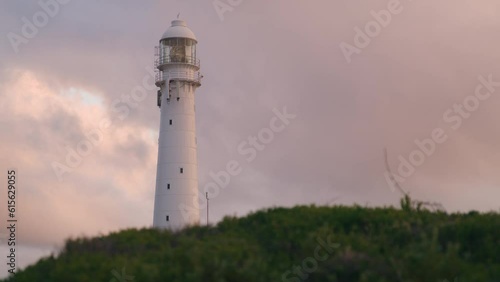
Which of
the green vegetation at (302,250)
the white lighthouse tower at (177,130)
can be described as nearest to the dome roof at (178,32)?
the white lighthouse tower at (177,130)

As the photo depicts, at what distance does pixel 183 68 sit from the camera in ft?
154

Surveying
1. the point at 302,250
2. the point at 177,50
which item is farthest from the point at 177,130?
the point at 302,250

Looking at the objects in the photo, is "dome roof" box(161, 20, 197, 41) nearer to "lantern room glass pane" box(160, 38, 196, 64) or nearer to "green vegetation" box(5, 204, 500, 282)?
"lantern room glass pane" box(160, 38, 196, 64)

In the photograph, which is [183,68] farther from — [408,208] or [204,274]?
[204,274]

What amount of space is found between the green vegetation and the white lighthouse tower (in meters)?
18.8

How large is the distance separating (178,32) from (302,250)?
28.1 meters

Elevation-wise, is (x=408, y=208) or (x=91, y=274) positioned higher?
(x=408, y=208)

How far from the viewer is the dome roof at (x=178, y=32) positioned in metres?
46.8

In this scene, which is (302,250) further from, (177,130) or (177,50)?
(177,50)

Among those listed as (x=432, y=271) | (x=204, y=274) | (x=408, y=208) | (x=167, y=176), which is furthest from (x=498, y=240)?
(x=167, y=176)

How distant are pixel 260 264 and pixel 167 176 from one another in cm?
2584

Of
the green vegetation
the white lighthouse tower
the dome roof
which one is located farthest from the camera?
the dome roof

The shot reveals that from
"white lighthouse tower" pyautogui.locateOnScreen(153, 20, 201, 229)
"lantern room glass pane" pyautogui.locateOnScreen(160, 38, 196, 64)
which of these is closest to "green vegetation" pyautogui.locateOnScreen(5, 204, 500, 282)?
"white lighthouse tower" pyautogui.locateOnScreen(153, 20, 201, 229)

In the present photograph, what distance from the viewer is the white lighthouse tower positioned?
145 ft
